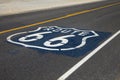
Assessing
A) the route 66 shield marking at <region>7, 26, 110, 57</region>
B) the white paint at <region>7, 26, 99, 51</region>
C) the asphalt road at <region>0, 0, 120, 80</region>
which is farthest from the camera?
the white paint at <region>7, 26, 99, 51</region>

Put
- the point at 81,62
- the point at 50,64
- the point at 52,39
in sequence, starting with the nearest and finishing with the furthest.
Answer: the point at 50,64 → the point at 81,62 → the point at 52,39

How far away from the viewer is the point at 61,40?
854 cm

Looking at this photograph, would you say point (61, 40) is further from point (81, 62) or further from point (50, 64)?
point (50, 64)

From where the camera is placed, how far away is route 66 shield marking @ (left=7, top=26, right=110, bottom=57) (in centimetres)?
750

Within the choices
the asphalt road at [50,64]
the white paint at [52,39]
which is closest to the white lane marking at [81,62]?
the asphalt road at [50,64]

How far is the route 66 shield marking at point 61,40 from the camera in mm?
7504

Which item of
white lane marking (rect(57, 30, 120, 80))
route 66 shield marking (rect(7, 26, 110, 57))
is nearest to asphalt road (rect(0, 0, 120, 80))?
white lane marking (rect(57, 30, 120, 80))

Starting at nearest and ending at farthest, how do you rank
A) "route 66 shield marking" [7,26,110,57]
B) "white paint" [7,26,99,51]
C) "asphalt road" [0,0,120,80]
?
"asphalt road" [0,0,120,80], "route 66 shield marking" [7,26,110,57], "white paint" [7,26,99,51]

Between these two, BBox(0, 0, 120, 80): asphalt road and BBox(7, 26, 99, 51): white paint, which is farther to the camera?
BBox(7, 26, 99, 51): white paint

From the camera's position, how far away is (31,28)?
420 inches

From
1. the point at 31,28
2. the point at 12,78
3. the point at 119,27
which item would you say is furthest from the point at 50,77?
the point at 119,27

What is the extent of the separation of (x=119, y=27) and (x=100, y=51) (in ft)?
13.5

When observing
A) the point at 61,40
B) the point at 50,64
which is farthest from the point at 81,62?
the point at 61,40

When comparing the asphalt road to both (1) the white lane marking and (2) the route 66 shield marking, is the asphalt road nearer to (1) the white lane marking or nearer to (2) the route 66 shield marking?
(1) the white lane marking
